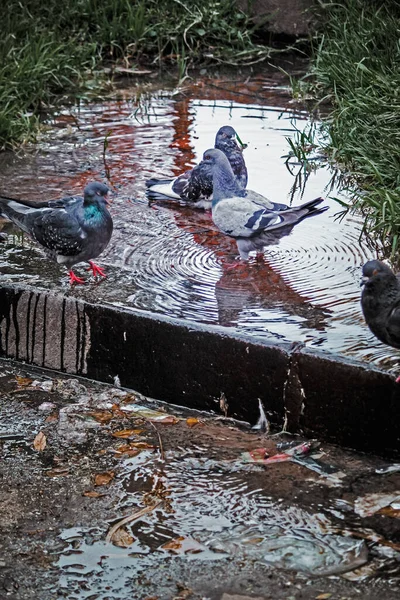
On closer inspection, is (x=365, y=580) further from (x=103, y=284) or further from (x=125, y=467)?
(x=103, y=284)

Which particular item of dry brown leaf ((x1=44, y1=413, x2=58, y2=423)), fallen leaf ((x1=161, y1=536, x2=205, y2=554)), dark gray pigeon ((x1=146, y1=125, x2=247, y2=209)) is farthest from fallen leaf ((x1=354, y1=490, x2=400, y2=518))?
dark gray pigeon ((x1=146, y1=125, x2=247, y2=209))

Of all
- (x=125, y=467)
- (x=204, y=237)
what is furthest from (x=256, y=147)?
(x=125, y=467)

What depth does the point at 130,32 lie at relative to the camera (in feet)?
33.5

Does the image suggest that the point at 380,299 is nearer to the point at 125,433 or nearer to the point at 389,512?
the point at 389,512

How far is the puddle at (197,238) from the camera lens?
4945 millimetres

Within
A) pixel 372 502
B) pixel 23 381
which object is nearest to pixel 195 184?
pixel 23 381

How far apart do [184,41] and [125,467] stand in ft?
23.0

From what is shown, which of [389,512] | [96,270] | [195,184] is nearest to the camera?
[389,512]

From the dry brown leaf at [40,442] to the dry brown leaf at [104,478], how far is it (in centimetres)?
35

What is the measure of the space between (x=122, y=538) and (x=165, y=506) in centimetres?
27

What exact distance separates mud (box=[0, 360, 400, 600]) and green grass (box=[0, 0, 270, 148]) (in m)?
5.45

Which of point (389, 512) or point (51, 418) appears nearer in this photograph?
point (389, 512)

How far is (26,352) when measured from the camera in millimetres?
5199

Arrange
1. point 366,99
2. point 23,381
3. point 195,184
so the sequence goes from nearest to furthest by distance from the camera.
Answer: point 23,381 → point 195,184 → point 366,99
